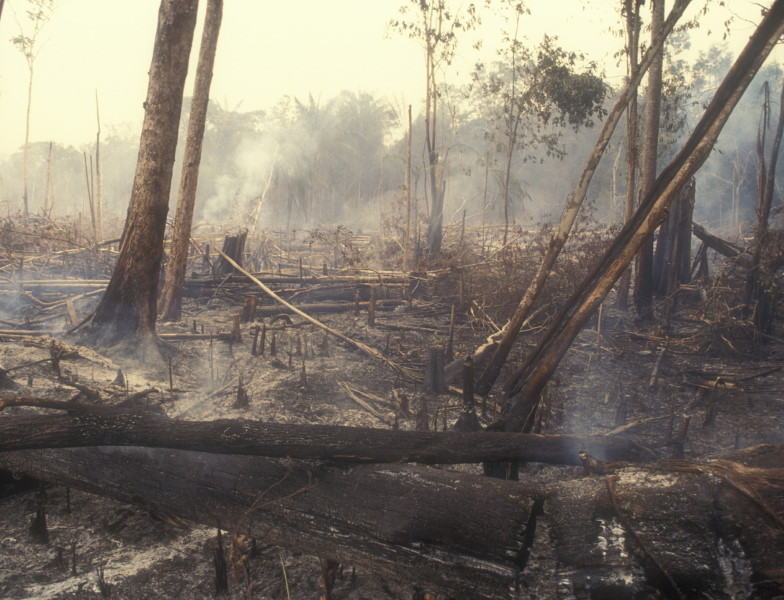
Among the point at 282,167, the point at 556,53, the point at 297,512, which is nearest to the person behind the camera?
the point at 297,512

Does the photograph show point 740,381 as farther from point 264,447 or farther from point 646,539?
point 264,447

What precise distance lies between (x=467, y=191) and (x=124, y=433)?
30715 mm

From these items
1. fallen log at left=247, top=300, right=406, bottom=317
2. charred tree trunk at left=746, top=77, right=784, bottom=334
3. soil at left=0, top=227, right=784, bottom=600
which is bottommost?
soil at left=0, top=227, right=784, bottom=600

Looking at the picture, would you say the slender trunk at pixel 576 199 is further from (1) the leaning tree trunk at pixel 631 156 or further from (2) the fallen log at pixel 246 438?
(1) the leaning tree trunk at pixel 631 156

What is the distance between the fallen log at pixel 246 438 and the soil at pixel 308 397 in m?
0.49

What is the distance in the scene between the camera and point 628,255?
336cm

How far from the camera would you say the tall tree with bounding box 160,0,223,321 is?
742 centimetres

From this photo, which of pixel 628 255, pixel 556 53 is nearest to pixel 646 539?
pixel 628 255

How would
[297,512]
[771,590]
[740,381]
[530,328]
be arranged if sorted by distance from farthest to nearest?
[530,328] < [740,381] < [297,512] < [771,590]

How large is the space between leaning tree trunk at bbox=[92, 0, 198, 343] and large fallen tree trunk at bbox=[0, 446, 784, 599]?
12.0 ft

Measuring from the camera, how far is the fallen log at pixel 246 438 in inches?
96.2

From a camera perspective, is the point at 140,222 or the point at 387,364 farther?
the point at 387,364

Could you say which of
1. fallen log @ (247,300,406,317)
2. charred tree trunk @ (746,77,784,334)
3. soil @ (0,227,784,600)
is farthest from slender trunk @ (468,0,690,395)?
fallen log @ (247,300,406,317)

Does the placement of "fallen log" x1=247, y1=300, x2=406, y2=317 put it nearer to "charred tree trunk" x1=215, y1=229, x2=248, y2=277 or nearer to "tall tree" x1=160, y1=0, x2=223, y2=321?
"tall tree" x1=160, y1=0, x2=223, y2=321
